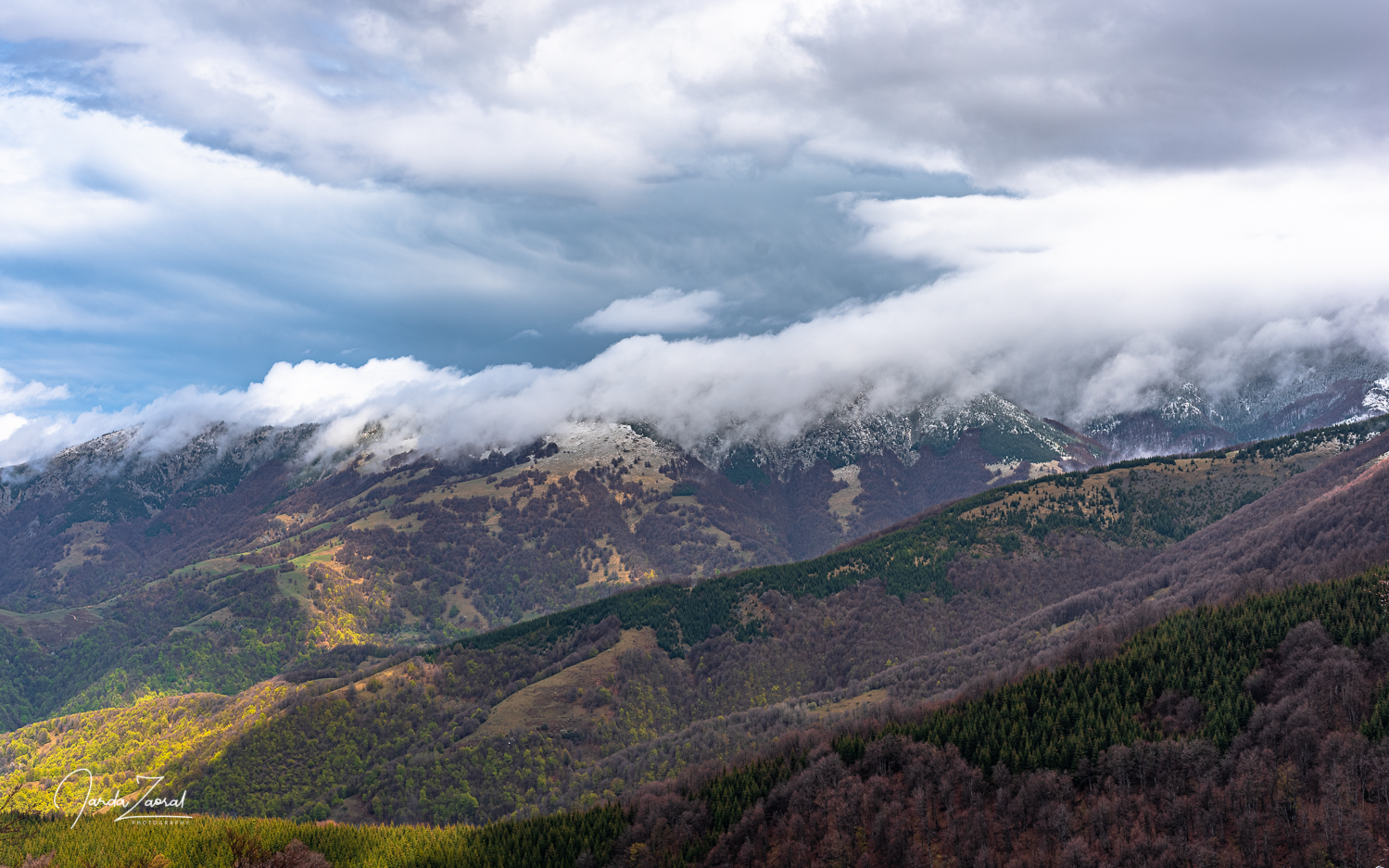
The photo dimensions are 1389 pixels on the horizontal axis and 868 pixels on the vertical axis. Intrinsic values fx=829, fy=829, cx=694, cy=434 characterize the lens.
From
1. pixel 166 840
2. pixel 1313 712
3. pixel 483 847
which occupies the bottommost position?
pixel 483 847

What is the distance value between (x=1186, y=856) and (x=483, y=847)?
14604 centimetres

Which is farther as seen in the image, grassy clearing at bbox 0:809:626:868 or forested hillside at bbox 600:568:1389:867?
grassy clearing at bbox 0:809:626:868

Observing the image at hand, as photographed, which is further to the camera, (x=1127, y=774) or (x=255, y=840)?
(x=255, y=840)

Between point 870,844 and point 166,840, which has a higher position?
point 166,840

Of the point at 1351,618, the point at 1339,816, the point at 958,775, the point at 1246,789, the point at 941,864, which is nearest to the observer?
the point at 1339,816

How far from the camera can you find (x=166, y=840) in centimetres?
16650

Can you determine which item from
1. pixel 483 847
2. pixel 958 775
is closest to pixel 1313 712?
pixel 958 775

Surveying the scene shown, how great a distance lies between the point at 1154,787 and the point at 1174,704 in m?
32.9

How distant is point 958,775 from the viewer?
163 meters

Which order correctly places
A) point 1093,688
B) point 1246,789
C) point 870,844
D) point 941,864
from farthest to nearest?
1. point 1093,688
2. point 870,844
3. point 941,864
4. point 1246,789

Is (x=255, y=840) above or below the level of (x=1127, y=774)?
above

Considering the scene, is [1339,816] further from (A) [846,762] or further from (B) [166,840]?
(B) [166,840]

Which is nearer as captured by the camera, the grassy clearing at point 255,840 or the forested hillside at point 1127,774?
the forested hillside at point 1127,774

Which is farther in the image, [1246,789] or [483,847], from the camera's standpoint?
[483,847]
